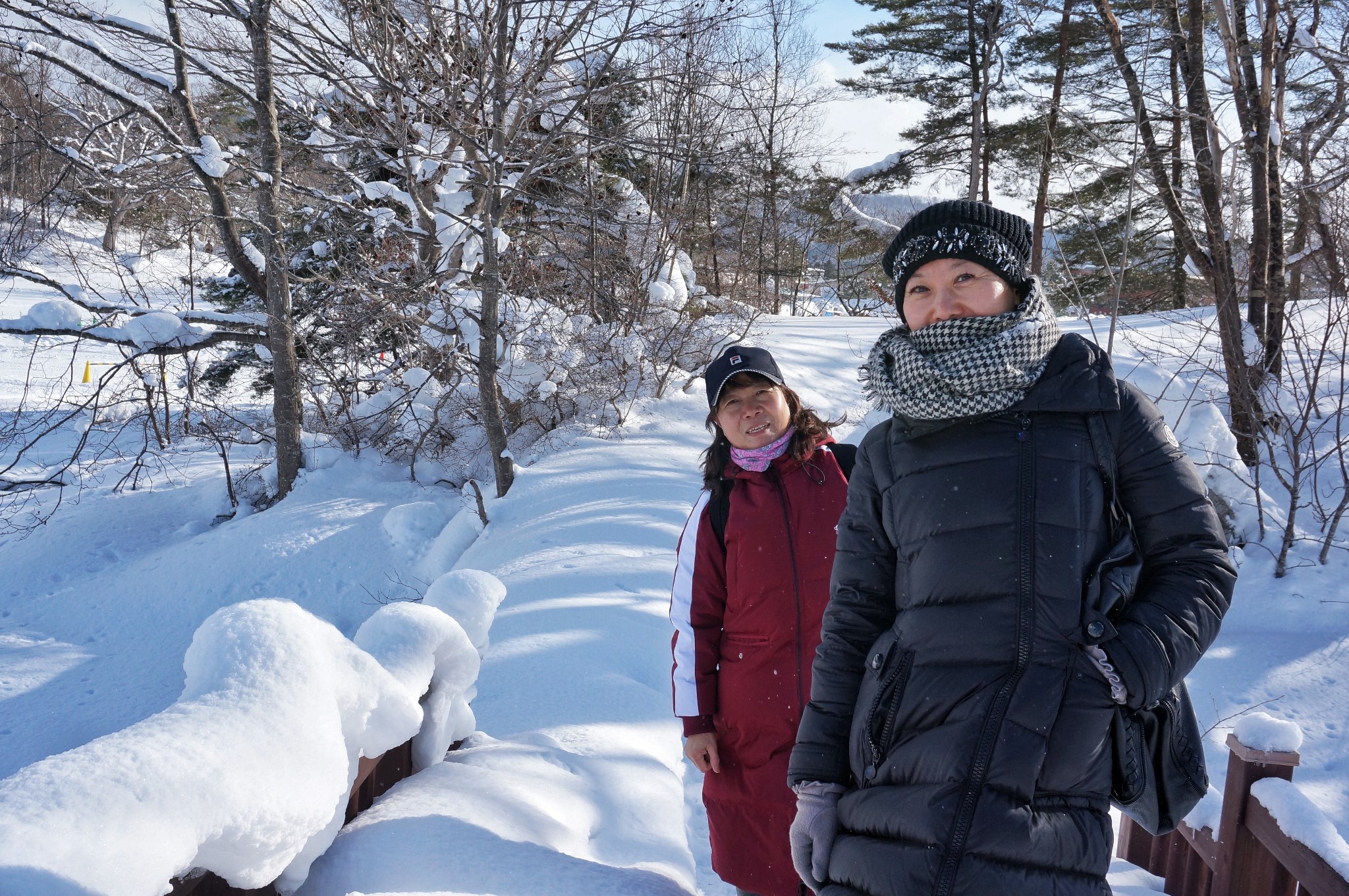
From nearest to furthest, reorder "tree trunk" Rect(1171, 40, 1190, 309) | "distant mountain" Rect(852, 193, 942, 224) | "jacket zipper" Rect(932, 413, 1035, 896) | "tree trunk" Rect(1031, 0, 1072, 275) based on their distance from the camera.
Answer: "jacket zipper" Rect(932, 413, 1035, 896) → "tree trunk" Rect(1171, 40, 1190, 309) → "tree trunk" Rect(1031, 0, 1072, 275) → "distant mountain" Rect(852, 193, 942, 224)

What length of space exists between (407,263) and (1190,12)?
30.8ft

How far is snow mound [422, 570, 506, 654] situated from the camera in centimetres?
277

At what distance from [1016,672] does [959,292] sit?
0.63 m

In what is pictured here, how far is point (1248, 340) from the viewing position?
785 centimetres

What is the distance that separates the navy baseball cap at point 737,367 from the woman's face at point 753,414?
2 centimetres

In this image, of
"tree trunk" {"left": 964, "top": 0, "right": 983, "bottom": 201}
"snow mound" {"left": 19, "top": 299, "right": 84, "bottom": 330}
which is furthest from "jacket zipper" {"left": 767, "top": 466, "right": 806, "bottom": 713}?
"tree trunk" {"left": 964, "top": 0, "right": 983, "bottom": 201}

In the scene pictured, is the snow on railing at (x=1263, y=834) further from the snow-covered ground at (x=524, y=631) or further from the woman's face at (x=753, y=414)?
the woman's face at (x=753, y=414)

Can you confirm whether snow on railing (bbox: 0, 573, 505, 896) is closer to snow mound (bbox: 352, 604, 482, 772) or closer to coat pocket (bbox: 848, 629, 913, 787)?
snow mound (bbox: 352, 604, 482, 772)

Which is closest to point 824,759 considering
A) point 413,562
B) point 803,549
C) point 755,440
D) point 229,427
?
point 803,549

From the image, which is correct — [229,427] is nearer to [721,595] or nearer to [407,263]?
[407,263]

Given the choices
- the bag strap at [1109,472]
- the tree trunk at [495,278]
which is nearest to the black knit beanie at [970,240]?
the bag strap at [1109,472]

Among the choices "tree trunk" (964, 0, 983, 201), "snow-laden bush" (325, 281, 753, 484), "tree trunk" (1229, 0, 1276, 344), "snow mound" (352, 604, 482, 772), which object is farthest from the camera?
"tree trunk" (964, 0, 983, 201)

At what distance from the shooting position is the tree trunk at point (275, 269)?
28.0 ft

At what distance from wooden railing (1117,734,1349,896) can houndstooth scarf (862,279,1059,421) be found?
151 centimetres
